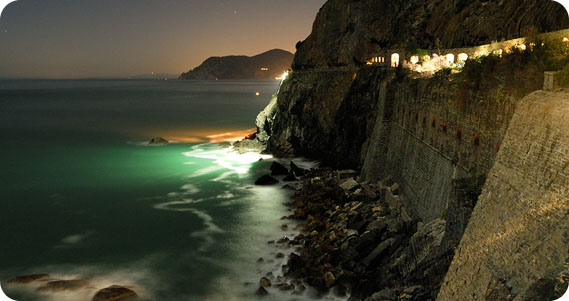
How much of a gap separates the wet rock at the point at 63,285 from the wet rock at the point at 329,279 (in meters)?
8.94

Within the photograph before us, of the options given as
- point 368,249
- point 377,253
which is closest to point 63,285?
point 368,249

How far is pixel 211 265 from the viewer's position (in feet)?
60.3

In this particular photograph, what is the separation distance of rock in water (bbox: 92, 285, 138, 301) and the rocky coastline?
180 inches

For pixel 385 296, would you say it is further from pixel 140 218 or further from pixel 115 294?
pixel 140 218

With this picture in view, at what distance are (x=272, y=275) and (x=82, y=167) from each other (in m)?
27.7

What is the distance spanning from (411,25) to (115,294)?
2874 cm

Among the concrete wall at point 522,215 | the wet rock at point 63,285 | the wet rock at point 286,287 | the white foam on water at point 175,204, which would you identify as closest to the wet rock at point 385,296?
the concrete wall at point 522,215

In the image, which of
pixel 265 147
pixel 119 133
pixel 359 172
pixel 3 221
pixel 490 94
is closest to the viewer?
pixel 490 94

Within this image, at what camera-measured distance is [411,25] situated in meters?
35.2

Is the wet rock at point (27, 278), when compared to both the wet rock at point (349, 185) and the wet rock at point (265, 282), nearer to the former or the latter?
the wet rock at point (265, 282)

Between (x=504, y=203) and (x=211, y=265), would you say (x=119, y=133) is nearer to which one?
(x=211, y=265)

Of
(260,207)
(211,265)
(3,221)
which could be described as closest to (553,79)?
(211,265)

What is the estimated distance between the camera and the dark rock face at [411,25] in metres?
25.5

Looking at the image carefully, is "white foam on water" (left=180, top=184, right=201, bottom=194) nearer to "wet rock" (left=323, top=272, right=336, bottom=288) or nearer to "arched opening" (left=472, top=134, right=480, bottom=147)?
"wet rock" (left=323, top=272, right=336, bottom=288)
